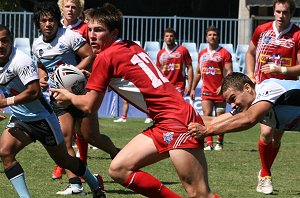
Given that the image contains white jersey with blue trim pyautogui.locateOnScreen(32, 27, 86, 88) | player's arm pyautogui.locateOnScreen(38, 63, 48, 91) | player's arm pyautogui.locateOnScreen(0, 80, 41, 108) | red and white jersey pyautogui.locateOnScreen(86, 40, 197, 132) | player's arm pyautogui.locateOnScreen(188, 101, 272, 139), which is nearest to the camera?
player's arm pyautogui.locateOnScreen(188, 101, 272, 139)

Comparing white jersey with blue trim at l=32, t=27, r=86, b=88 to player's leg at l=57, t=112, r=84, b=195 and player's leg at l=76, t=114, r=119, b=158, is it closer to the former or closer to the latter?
player's leg at l=57, t=112, r=84, b=195

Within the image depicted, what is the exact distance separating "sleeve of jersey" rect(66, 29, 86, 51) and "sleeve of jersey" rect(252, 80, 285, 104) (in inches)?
102

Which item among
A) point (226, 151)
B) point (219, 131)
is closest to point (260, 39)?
point (219, 131)

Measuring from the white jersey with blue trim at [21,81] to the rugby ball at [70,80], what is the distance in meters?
0.36

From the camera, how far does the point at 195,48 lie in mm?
24891

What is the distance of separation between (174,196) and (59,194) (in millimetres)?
2478

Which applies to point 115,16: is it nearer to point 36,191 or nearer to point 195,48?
point 36,191

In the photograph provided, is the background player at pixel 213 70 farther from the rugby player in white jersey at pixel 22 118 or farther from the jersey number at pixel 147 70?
the jersey number at pixel 147 70

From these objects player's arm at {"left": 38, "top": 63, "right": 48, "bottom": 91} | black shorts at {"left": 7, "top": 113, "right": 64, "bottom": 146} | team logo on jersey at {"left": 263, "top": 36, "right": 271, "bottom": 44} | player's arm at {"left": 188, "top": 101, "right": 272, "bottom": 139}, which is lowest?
black shorts at {"left": 7, "top": 113, "right": 64, "bottom": 146}

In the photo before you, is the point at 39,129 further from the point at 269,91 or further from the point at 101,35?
the point at 269,91

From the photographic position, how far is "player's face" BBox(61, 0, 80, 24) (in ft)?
34.9

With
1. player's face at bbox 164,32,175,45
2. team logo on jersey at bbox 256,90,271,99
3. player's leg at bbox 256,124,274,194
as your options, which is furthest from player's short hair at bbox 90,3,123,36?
player's face at bbox 164,32,175,45

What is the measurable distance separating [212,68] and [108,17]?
9485 millimetres

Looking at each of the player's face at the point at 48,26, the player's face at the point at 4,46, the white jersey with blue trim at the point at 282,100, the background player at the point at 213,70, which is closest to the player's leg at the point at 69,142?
the player's face at the point at 48,26
